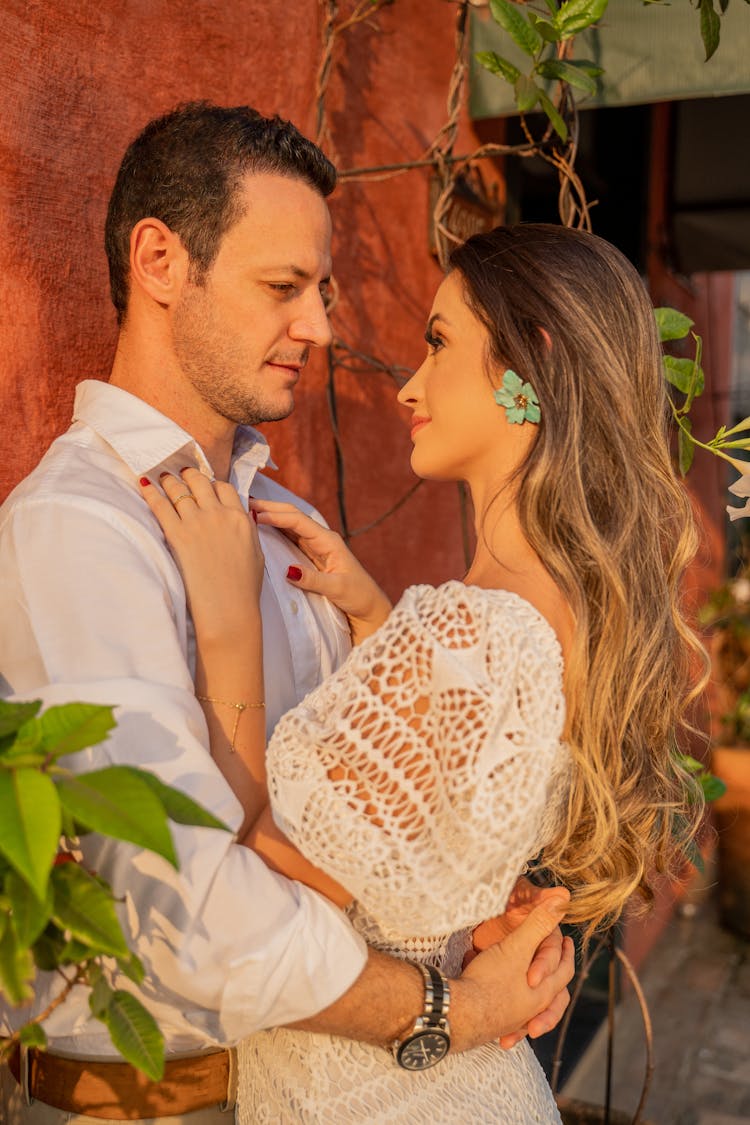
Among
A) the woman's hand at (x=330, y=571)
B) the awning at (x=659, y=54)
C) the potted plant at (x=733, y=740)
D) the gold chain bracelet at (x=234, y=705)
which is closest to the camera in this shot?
the gold chain bracelet at (x=234, y=705)

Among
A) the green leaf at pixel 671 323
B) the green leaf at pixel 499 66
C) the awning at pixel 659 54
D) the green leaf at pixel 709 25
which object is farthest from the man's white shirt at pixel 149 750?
the awning at pixel 659 54

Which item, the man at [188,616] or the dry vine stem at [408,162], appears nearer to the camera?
the man at [188,616]

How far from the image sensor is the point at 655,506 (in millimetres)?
1729

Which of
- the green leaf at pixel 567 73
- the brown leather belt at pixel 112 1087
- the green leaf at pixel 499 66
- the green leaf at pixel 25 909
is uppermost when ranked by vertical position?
the green leaf at pixel 499 66

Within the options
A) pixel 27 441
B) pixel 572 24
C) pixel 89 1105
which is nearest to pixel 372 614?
pixel 27 441

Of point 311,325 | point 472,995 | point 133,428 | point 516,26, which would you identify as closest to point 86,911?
point 472,995

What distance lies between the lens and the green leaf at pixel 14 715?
0.96 m

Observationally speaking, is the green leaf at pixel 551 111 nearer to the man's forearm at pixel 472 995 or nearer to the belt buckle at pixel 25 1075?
the man's forearm at pixel 472 995

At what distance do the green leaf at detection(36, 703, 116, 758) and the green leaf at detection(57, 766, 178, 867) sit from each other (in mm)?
33

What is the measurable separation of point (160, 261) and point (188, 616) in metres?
0.64

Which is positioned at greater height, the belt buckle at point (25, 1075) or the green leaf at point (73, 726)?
the green leaf at point (73, 726)

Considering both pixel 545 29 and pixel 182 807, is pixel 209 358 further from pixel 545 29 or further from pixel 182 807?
pixel 545 29

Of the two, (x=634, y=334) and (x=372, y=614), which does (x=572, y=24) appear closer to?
(x=634, y=334)

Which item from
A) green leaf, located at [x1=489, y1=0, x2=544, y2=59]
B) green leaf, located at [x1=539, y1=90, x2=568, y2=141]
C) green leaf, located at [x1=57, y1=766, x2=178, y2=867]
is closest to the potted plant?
green leaf, located at [x1=539, y1=90, x2=568, y2=141]
